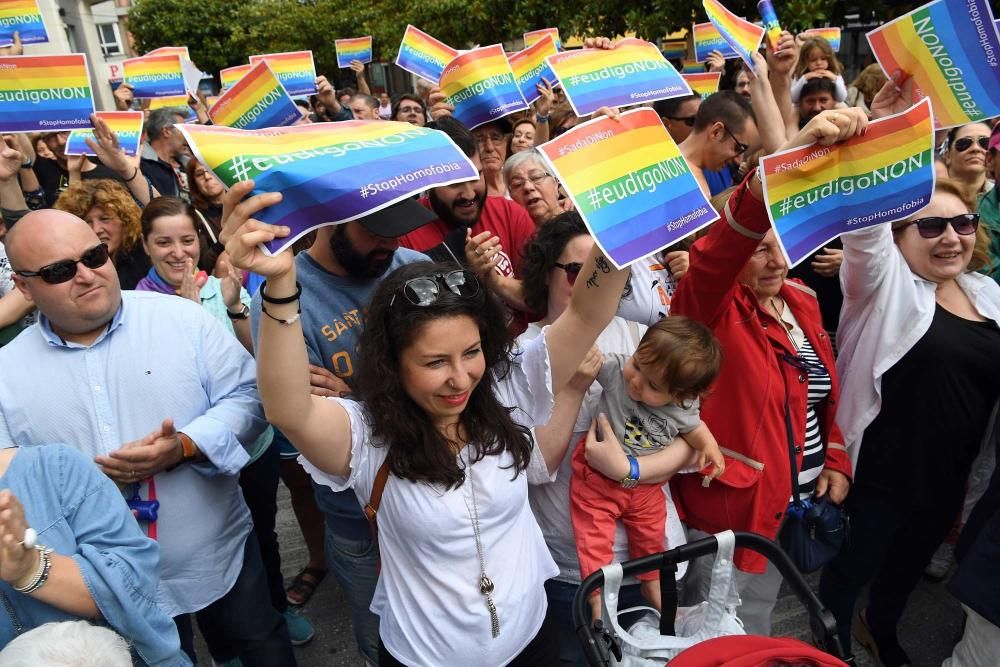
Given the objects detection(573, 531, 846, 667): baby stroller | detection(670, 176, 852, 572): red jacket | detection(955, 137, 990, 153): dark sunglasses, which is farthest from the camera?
detection(955, 137, 990, 153): dark sunglasses

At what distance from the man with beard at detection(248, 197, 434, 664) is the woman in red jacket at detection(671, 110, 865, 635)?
979 millimetres

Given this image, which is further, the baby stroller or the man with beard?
the man with beard

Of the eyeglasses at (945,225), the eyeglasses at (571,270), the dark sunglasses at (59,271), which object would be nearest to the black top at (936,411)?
the eyeglasses at (945,225)

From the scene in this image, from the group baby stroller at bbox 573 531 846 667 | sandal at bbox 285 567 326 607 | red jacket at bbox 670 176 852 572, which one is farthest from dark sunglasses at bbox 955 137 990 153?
sandal at bbox 285 567 326 607

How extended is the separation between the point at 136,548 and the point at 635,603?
4.97 ft

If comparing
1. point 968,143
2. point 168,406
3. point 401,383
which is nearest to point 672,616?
point 401,383

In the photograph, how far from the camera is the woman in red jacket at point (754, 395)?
2254 millimetres

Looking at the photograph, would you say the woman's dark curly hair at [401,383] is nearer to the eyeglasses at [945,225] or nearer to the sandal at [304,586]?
the eyeglasses at [945,225]

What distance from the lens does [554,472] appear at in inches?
85.9

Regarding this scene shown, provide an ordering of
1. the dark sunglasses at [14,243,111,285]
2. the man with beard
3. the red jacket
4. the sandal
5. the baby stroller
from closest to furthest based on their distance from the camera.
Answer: the baby stroller
the dark sunglasses at [14,243,111,285]
the man with beard
the red jacket
the sandal

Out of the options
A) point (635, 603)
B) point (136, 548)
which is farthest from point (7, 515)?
point (635, 603)

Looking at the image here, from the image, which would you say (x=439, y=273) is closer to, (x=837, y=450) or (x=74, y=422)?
(x=74, y=422)

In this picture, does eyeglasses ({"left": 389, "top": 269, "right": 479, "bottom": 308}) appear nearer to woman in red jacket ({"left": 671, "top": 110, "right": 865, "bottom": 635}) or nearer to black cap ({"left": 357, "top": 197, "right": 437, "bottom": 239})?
black cap ({"left": 357, "top": 197, "right": 437, "bottom": 239})

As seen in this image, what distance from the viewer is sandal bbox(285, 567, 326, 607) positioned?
3441 mm
